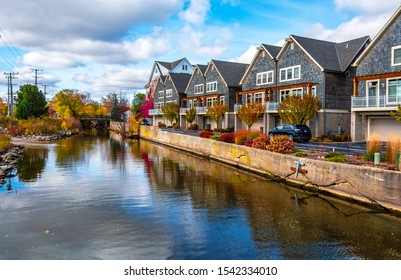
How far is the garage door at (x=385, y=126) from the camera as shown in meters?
33.3

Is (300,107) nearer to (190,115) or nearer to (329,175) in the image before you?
(329,175)

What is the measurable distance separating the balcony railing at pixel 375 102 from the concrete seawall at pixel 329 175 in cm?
1363

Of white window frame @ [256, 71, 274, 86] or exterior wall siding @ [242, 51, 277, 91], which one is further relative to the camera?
white window frame @ [256, 71, 274, 86]

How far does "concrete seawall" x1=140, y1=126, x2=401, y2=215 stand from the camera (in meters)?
15.7

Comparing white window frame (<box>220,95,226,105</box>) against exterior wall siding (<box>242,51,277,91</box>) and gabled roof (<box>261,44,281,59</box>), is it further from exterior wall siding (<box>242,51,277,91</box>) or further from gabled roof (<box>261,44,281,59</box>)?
gabled roof (<box>261,44,281,59</box>)

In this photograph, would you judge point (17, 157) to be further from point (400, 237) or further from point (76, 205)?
point (400, 237)

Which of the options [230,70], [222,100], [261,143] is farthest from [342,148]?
[230,70]

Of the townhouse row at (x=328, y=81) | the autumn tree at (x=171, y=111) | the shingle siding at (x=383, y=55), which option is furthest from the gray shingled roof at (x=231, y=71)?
the shingle siding at (x=383, y=55)

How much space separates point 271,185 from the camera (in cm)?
2247

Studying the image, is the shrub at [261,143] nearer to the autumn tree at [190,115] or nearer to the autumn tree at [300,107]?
the autumn tree at [300,107]

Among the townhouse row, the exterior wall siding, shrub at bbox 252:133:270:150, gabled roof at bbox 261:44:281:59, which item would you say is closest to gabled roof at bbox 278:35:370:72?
the townhouse row

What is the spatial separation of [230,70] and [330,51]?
20.4 metres
